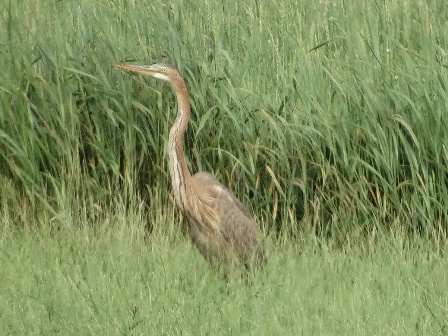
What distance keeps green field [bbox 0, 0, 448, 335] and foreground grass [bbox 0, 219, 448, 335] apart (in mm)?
24

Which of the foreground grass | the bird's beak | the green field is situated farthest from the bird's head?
the foreground grass

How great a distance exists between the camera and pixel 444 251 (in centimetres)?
583

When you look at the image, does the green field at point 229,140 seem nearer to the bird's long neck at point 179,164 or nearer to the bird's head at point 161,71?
the bird's long neck at point 179,164

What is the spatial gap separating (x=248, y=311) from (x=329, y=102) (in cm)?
217

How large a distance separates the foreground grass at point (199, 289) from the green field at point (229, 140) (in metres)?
0.02

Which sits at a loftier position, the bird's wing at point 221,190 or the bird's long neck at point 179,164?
the bird's long neck at point 179,164

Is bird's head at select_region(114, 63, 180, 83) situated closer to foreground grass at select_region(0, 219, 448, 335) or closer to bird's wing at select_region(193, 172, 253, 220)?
bird's wing at select_region(193, 172, 253, 220)

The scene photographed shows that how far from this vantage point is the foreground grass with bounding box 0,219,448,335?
180 inches

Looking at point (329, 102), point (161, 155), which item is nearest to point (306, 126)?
point (329, 102)

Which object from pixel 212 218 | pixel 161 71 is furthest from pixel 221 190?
pixel 161 71

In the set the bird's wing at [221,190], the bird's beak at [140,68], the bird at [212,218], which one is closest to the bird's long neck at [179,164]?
the bird at [212,218]

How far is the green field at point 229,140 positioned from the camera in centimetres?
577

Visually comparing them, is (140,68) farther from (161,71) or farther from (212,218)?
(212,218)

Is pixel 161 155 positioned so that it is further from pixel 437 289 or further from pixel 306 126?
pixel 437 289
